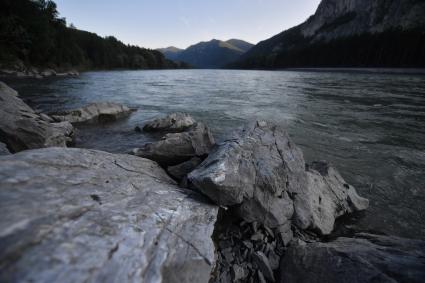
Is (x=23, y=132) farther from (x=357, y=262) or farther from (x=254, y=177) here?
(x=357, y=262)

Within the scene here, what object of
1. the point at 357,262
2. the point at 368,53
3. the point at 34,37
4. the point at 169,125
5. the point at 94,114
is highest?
the point at 34,37

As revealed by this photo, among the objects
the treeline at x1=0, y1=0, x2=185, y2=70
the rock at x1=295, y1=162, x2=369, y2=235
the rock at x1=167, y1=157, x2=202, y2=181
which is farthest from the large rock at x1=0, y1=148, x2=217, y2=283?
the treeline at x1=0, y1=0, x2=185, y2=70

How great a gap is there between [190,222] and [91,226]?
1.21m

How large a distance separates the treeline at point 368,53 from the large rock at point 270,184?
254ft

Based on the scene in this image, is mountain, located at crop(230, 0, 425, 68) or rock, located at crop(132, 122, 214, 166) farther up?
mountain, located at crop(230, 0, 425, 68)

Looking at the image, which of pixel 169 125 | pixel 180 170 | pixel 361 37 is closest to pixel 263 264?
pixel 180 170

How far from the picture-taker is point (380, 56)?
240 feet

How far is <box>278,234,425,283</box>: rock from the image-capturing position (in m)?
2.53

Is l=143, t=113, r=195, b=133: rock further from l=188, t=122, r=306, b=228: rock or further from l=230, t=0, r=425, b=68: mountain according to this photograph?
l=230, t=0, r=425, b=68: mountain

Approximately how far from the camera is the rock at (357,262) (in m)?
2.53

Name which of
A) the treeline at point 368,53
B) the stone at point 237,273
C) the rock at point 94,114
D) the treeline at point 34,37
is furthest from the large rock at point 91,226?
the treeline at point 368,53

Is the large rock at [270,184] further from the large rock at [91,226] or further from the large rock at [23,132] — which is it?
the large rock at [23,132]

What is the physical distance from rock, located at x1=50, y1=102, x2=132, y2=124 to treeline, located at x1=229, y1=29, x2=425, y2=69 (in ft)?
253

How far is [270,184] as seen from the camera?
411 cm
